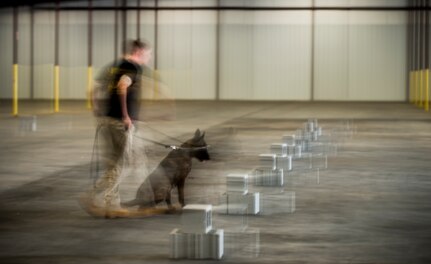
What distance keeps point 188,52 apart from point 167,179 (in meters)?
34.7

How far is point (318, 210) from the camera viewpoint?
10.2 m

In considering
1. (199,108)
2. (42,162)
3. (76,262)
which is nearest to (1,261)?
(76,262)

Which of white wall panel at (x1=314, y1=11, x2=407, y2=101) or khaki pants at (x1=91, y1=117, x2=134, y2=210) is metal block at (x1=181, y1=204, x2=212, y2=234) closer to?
khaki pants at (x1=91, y1=117, x2=134, y2=210)

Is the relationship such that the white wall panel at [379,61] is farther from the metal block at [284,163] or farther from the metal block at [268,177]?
the metal block at [268,177]

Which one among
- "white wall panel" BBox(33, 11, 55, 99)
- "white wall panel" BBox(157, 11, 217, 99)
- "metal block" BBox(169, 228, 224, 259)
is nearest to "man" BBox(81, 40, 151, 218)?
"metal block" BBox(169, 228, 224, 259)

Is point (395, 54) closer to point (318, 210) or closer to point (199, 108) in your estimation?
point (199, 108)

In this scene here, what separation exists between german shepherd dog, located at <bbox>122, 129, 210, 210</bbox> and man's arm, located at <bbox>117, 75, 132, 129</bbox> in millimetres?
667

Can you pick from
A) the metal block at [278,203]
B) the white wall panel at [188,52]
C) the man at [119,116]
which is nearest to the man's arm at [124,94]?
the man at [119,116]

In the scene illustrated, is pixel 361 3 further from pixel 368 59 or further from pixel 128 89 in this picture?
pixel 128 89

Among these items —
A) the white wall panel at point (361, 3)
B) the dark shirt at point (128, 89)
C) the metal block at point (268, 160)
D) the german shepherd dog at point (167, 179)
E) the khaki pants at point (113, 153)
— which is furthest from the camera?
the white wall panel at point (361, 3)

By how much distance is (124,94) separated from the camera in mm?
9305

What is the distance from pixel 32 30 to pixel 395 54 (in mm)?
18271

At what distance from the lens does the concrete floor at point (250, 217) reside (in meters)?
7.73

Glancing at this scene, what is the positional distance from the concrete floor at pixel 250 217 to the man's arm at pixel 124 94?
0.33m
